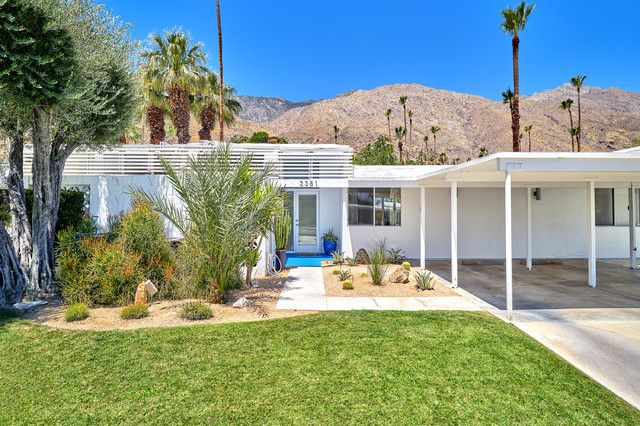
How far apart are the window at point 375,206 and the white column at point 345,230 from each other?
0.96 feet

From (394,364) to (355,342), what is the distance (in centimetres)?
80

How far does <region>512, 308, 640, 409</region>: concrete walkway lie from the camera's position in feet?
15.1

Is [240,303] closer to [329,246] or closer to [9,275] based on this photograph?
[9,275]

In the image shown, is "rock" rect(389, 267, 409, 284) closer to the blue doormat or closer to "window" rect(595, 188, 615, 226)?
the blue doormat

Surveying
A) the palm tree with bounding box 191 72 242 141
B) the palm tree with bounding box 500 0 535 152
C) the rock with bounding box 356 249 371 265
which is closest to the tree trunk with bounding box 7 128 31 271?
the rock with bounding box 356 249 371 265

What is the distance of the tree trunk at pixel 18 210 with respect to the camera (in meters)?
8.34

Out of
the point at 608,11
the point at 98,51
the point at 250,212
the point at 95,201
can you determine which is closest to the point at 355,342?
the point at 250,212

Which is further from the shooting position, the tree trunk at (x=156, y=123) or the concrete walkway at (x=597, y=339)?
the tree trunk at (x=156, y=123)

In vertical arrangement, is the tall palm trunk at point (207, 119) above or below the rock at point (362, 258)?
above

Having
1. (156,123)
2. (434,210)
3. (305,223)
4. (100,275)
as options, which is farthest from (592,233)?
(156,123)

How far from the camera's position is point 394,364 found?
4840 millimetres

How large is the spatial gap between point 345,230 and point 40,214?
9000mm

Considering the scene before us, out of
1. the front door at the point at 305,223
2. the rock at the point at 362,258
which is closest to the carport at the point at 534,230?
the rock at the point at 362,258

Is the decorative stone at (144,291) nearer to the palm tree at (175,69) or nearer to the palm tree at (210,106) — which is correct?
the palm tree at (175,69)
